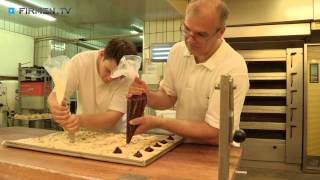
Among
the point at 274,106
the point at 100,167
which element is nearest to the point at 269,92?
the point at 274,106

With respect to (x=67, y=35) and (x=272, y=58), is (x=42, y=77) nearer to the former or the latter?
(x=67, y=35)

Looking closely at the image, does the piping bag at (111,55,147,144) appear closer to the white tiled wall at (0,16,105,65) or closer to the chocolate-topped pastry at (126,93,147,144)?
the chocolate-topped pastry at (126,93,147,144)

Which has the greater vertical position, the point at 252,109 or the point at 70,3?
the point at 70,3

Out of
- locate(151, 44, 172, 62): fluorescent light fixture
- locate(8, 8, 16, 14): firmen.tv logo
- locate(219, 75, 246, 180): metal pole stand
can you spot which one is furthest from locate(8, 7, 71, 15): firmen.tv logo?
locate(219, 75, 246, 180): metal pole stand

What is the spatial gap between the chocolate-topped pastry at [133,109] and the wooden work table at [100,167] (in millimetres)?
172

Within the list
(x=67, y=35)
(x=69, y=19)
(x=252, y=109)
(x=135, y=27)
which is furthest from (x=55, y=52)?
(x=252, y=109)

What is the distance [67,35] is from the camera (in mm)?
5992

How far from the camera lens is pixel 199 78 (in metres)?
1.23

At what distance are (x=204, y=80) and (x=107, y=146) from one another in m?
0.49

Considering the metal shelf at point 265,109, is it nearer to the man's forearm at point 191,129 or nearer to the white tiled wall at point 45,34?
the man's forearm at point 191,129

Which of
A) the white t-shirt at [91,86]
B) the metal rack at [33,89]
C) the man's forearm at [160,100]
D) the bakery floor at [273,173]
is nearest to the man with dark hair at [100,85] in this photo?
the white t-shirt at [91,86]

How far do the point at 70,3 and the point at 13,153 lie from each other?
10.3 ft

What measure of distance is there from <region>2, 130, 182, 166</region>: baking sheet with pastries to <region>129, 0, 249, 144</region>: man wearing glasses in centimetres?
8

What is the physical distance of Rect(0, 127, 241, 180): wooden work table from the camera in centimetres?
75
